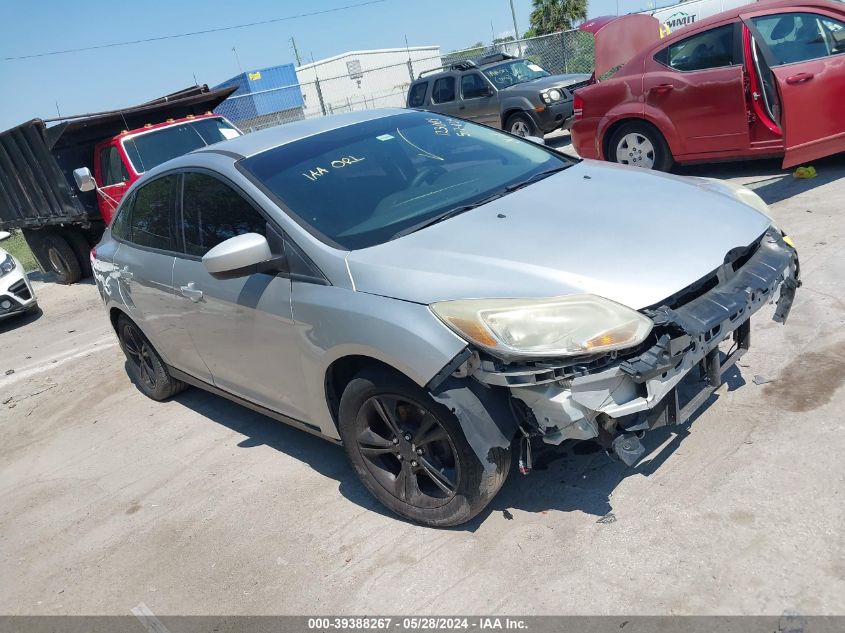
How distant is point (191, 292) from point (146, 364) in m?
1.60

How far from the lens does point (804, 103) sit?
6246 millimetres

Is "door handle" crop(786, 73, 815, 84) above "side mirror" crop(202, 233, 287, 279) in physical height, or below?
below

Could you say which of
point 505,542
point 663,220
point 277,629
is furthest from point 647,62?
point 277,629

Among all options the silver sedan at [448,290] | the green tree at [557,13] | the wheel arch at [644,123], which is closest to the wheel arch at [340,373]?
the silver sedan at [448,290]

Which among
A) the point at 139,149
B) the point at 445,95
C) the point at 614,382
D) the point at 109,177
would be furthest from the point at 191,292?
the point at 445,95

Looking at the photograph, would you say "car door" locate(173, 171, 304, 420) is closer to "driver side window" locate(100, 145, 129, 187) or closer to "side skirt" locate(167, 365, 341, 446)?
"side skirt" locate(167, 365, 341, 446)

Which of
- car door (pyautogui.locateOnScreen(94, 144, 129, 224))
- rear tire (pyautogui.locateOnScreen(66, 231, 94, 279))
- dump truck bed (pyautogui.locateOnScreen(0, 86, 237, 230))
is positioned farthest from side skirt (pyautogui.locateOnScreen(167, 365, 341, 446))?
rear tire (pyautogui.locateOnScreen(66, 231, 94, 279))

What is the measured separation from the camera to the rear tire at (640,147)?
7.75 metres

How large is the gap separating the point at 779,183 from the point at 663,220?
4.83 metres

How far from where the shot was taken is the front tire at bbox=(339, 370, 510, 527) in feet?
9.72

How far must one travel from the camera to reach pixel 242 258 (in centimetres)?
330

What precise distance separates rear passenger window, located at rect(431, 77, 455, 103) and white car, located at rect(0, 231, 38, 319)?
29.2 ft

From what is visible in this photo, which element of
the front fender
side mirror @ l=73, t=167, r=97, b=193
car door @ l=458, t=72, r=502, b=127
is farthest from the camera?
car door @ l=458, t=72, r=502, b=127

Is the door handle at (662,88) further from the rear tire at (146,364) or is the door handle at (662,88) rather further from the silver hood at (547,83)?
the silver hood at (547,83)
